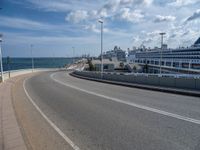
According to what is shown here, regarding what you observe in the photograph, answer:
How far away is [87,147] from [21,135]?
245 cm

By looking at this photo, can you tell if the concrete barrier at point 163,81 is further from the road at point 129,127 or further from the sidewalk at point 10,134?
the sidewalk at point 10,134

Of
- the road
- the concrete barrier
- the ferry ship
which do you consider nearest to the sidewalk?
the road

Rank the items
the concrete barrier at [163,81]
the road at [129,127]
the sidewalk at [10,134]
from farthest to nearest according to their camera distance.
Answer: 1. the concrete barrier at [163,81]
2. the sidewalk at [10,134]
3. the road at [129,127]

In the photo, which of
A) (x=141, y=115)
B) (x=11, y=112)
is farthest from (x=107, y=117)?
(x=11, y=112)

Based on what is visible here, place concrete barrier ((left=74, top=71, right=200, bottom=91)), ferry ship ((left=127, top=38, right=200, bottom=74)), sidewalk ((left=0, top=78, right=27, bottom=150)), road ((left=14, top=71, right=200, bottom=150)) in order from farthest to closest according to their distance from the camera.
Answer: ferry ship ((left=127, top=38, right=200, bottom=74)) < concrete barrier ((left=74, top=71, right=200, bottom=91)) < sidewalk ((left=0, top=78, right=27, bottom=150)) < road ((left=14, top=71, right=200, bottom=150))

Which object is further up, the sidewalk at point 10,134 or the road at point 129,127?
the road at point 129,127

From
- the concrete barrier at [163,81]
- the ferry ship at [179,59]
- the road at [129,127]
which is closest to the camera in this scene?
the road at [129,127]

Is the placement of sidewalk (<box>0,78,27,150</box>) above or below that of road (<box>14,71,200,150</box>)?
below

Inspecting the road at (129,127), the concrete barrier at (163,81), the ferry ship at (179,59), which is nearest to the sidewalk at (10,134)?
the road at (129,127)

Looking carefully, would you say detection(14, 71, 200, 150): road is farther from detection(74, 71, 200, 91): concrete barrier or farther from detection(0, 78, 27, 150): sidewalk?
detection(74, 71, 200, 91): concrete barrier

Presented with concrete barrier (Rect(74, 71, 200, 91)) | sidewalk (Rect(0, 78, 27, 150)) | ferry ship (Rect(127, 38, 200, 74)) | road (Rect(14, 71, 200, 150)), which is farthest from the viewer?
ferry ship (Rect(127, 38, 200, 74))

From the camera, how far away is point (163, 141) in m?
6.09

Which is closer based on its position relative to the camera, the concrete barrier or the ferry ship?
the concrete barrier

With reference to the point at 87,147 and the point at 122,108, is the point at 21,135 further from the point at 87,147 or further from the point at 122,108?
the point at 122,108
